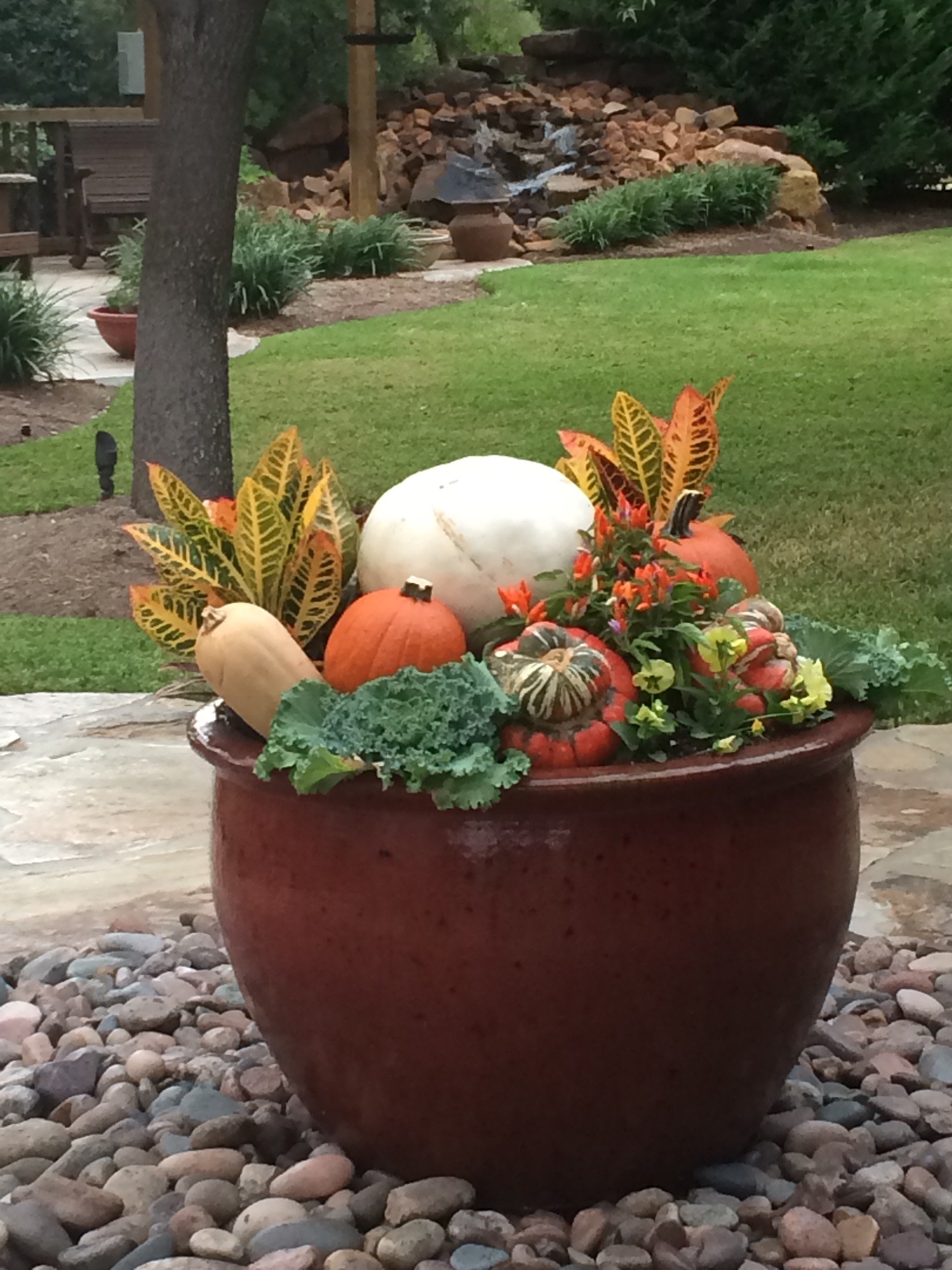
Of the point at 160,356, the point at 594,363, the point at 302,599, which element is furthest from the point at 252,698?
the point at 594,363

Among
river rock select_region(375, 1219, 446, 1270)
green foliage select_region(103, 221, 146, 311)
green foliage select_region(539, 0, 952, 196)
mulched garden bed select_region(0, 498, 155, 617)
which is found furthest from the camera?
green foliage select_region(539, 0, 952, 196)

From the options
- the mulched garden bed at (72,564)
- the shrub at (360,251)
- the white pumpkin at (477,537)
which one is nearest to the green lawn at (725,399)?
the mulched garden bed at (72,564)

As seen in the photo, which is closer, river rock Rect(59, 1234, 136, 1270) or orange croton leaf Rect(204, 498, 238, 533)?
river rock Rect(59, 1234, 136, 1270)

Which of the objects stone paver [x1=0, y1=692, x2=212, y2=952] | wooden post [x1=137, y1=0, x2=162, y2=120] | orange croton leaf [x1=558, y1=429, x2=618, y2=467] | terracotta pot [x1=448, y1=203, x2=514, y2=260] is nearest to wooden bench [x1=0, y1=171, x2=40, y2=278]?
wooden post [x1=137, y1=0, x2=162, y2=120]

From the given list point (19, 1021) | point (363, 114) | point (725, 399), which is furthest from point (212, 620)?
point (363, 114)

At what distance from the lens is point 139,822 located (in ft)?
12.3

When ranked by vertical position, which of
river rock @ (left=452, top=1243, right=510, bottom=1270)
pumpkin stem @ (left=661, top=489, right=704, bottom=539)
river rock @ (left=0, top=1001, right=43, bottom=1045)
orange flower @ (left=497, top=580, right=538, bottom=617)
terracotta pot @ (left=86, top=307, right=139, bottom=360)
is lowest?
river rock @ (left=0, top=1001, right=43, bottom=1045)

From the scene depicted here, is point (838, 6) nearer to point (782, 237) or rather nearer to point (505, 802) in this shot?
point (782, 237)

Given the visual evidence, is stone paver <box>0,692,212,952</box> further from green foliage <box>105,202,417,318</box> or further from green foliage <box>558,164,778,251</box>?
green foliage <box>558,164,778,251</box>

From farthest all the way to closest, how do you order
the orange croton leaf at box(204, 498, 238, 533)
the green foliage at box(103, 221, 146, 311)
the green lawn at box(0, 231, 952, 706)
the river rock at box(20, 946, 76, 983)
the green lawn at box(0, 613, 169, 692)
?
1. the green foliage at box(103, 221, 146, 311)
2. the green lawn at box(0, 231, 952, 706)
3. the green lawn at box(0, 613, 169, 692)
4. the river rock at box(20, 946, 76, 983)
5. the orange croton leaf at box(204, 498, 238, 533)

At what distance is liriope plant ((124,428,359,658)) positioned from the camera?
2.20m

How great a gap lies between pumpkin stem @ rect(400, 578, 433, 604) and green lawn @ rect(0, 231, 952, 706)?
333cm

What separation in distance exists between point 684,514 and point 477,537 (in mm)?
300

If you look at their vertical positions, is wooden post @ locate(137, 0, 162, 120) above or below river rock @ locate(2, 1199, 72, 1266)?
above
